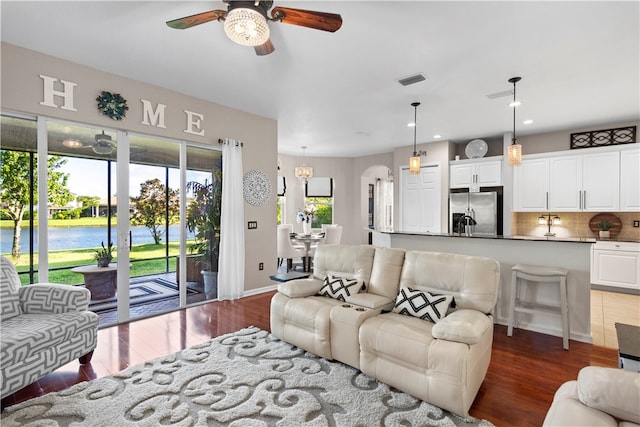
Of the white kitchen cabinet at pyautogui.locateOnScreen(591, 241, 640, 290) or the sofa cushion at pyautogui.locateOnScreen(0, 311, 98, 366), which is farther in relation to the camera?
the white kitchen cabinet at pyautogui.locateOnScreen(591, 241, 640, 290)

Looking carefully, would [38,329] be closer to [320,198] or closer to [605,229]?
[320,198]

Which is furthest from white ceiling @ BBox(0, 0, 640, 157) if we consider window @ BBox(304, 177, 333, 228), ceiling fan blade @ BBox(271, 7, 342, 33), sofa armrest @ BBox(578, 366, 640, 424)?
window @ BBox(304, 177, 333, 228)

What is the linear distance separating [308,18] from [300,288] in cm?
228

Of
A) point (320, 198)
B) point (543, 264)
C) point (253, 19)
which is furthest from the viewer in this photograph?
point (320, 198)

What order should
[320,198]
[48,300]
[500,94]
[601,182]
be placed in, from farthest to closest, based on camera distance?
1. [320,198]
2. [601,182]
3. [500,94]
4. [48,300]

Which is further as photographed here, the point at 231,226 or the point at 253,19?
the point at 231,226

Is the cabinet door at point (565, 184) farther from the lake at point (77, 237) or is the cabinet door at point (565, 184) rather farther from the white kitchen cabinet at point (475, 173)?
the lake at point (77, 237)

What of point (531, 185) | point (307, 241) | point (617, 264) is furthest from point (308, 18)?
point (617, 264)

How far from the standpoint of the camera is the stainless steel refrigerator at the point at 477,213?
6.01m

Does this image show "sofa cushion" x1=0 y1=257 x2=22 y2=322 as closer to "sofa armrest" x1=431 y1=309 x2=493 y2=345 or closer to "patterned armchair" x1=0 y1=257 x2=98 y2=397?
"patterned armchair" x1=0 y1=257 x2=98 y2=397

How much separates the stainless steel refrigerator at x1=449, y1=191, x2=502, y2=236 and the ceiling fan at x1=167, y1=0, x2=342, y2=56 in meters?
4.89

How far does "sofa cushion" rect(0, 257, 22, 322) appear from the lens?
2416mm

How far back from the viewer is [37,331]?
220cm

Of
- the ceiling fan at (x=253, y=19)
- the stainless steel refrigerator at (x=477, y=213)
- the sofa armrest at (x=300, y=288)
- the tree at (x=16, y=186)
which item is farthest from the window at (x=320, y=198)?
the ceiling fan at (x=253, y=19)
